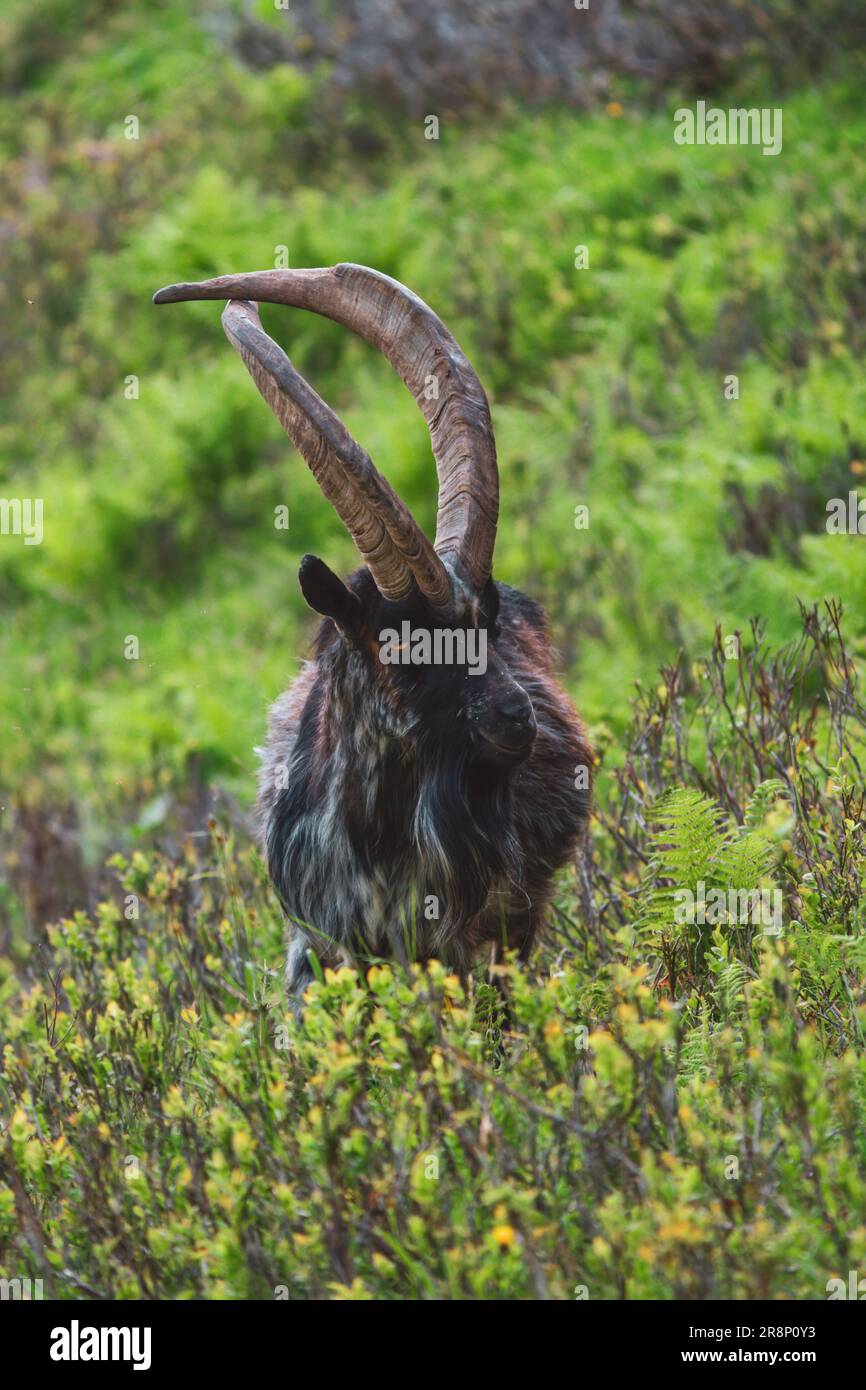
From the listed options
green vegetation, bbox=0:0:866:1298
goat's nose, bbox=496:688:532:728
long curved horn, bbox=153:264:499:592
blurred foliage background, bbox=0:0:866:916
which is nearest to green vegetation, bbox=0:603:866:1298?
green vegetation, bbox=0:0:866:1298

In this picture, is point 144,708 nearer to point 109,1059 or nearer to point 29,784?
point 29,784

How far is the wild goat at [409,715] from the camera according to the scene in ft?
14.3

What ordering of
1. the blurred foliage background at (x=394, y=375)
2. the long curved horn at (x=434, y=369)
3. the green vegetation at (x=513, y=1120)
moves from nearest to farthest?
the green vegetation at (x=513, y=1120)
the long curved horn at (x=434, y=369)
the blurred foliage background at (x=394, y=375)

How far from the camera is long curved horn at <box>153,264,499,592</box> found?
466 cm

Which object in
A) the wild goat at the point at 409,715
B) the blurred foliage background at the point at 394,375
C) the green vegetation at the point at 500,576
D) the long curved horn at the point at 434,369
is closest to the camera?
the green vegetation at the point at 500,576

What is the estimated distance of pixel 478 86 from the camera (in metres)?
14.2

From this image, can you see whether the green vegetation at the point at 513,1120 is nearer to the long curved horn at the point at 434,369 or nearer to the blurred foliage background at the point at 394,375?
the long curved horn at the point at 434,369

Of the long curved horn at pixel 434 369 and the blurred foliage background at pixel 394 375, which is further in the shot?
the blurred foliage background at pixel 394 375

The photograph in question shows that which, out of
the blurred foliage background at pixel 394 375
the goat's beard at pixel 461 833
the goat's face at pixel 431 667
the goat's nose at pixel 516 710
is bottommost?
the goat's beard at pixel 461 833

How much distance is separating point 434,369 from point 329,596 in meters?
0.87

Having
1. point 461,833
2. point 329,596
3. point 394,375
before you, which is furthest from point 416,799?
point 394,375

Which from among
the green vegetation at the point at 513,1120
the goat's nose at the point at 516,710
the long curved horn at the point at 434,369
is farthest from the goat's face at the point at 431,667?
the green vegetation at the point at 513,1120

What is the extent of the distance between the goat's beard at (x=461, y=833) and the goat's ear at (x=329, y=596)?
1.34 ft
